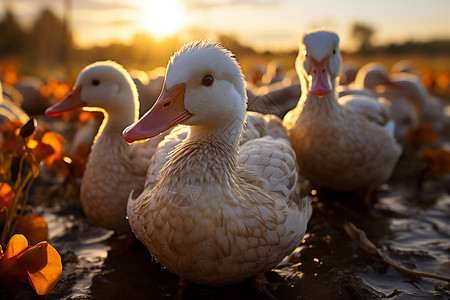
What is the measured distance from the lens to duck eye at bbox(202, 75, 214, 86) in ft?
6.52

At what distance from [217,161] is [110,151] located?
3.99 feet

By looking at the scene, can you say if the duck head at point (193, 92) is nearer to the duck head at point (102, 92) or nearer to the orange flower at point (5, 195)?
the orange flower at point (5, 195)

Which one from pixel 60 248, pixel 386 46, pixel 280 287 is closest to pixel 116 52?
pixel 60 248

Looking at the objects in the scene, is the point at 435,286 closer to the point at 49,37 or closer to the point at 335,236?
the point at 335,236

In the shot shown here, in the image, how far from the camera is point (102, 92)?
3041 mm

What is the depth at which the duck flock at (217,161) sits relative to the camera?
1.98 m

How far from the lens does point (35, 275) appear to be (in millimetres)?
1968

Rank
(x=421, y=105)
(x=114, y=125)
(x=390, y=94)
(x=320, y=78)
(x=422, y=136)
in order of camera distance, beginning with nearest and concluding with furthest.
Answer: (x=114, y=125)
(x=320, y=78)
(x=422, y=136)
(x=390, y=94)
(x=421, y=105)

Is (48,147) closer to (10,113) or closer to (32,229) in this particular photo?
(32,229)

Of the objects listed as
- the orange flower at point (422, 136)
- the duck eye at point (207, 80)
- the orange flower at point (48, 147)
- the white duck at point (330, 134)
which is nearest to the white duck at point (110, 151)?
the orange flower at point (48, 147)

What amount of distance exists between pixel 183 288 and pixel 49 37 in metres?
18.3

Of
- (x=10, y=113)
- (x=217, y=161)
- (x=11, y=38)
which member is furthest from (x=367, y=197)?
(x=11, y=38)

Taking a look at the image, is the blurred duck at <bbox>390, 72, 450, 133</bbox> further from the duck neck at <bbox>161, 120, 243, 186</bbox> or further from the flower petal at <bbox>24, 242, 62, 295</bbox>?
the flower petal at <bbox>24, 242, 62, 295</bbox>

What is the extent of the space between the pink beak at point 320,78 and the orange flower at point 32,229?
2.09 metres
